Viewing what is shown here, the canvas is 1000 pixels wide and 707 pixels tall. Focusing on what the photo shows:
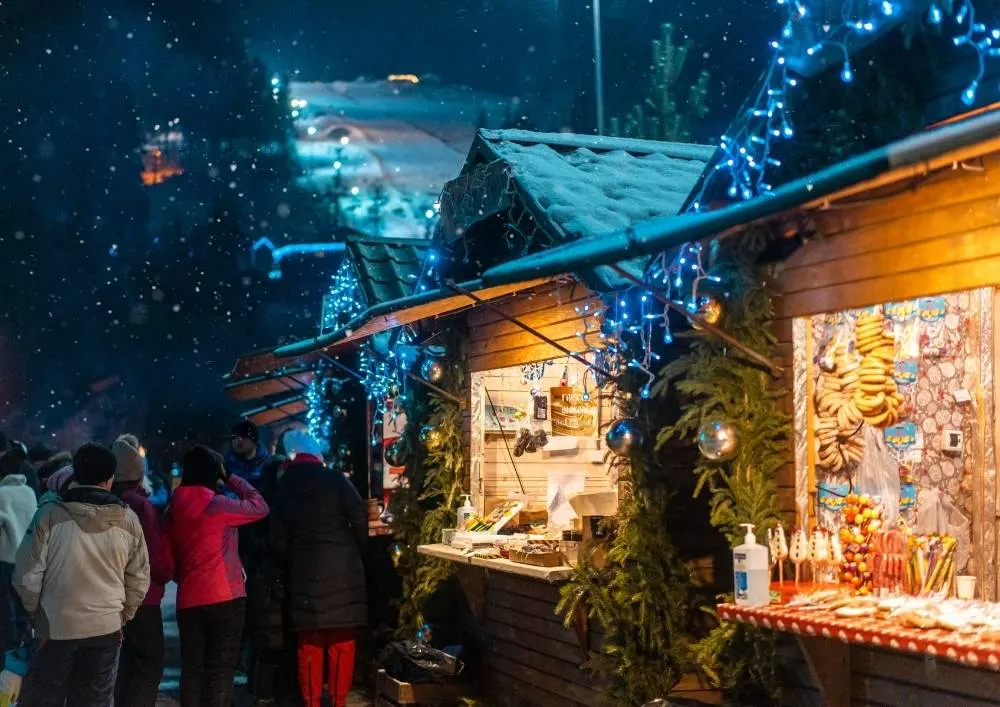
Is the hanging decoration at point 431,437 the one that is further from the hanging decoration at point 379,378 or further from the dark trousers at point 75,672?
the dark trousers at point 75,672

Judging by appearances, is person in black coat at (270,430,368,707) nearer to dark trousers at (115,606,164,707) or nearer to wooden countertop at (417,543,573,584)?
wooden countertop at (417,543,573,584)

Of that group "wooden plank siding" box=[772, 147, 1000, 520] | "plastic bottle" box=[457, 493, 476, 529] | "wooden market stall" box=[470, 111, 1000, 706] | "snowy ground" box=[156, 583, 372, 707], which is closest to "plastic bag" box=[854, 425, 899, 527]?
"wooden market stall" box=[470, 111, 1000, 706]

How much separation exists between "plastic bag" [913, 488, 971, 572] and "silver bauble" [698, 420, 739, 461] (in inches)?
56.2

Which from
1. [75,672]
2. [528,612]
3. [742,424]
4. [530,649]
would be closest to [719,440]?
[742,424]

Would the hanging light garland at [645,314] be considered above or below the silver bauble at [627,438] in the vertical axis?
above

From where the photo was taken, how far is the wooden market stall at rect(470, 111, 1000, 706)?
185 inches

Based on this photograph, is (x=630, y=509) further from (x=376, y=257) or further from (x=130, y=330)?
(x=130, y=330)

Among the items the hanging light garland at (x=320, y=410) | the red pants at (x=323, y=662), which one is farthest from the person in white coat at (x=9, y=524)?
the hanging light garland at (x=320, y=410)

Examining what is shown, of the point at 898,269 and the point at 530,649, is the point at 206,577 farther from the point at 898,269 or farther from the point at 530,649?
the point at 898,269

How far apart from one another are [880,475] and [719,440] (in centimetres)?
143

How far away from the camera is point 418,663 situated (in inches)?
385

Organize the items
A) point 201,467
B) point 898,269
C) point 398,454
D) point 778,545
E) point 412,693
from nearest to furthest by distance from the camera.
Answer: point 898,269
point 778,545
point 201,467
point 412,693
point 398,454

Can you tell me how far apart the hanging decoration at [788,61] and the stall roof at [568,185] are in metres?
1.34

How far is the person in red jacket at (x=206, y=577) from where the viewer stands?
340 inches
